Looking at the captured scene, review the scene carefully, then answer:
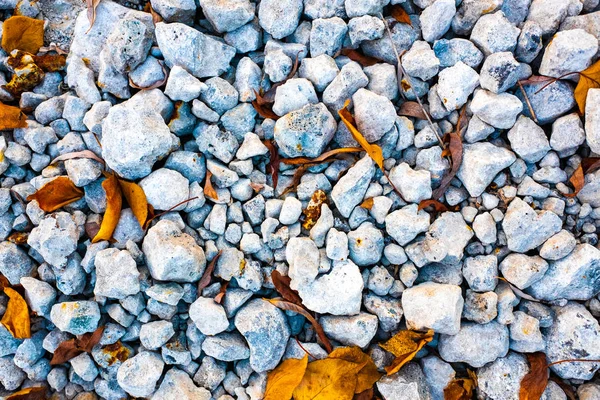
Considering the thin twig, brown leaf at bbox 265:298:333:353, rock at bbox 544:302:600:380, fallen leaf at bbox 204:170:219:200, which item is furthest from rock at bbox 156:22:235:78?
rock at bbox 544:302:600:380

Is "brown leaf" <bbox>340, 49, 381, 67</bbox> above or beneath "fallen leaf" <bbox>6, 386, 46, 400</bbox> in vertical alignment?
above

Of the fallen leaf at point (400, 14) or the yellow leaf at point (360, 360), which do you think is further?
the fallen leaf at point (400, 14)

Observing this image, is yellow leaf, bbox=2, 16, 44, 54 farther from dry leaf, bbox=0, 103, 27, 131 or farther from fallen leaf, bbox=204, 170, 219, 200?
fallen leaf, bbox=204, 170, 219, 200

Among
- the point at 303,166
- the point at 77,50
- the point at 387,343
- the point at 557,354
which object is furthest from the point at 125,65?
the point at 557,354

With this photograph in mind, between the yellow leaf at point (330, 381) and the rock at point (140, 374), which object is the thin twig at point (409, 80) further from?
the rock at point (140, 374)

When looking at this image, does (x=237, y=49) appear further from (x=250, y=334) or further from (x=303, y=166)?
(x=250, y=334)

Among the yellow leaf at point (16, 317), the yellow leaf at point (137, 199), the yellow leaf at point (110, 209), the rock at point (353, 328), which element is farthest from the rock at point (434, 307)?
the yellow leaf at point (16, 317)
